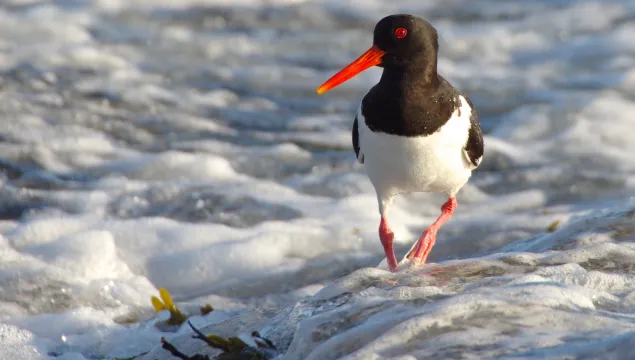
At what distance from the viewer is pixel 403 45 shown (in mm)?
4523

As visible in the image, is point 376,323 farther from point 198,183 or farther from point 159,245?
point 198,183

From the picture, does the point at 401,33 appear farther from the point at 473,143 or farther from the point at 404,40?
the point at 473,143

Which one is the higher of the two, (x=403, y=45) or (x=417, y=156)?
(x=403, y=45)

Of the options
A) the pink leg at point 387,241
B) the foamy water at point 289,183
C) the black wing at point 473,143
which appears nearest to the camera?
the foamy water at point 289,183

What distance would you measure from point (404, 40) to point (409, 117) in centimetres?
41

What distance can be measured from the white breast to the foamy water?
44cm

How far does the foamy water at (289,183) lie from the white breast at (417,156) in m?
0.44

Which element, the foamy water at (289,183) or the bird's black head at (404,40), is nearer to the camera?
the foamy water at (289,183)

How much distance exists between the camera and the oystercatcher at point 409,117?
4.43 metres

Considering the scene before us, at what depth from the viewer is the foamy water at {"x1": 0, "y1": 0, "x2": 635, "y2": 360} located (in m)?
3.42

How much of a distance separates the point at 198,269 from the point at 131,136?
273 cm

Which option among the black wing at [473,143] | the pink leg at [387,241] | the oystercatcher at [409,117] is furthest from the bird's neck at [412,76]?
the pink leg at [387,241]

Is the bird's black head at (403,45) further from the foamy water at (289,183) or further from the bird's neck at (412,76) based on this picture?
the foamy water at (289,183)

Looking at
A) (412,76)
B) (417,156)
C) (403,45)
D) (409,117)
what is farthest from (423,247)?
(403,45)
